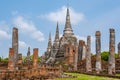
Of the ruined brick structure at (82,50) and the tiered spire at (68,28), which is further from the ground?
the tiered spire at (68,28)

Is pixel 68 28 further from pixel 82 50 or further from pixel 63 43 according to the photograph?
pixel 82 50

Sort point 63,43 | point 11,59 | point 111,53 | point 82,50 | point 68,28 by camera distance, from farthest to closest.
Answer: point 68,28 → point 63,43 → point 82,50 → point 111,53 → point 11,59

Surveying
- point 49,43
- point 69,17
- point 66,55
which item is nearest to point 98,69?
point 66,55

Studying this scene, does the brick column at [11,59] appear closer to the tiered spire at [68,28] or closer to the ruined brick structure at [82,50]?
the ruined brick structure at [82,50]

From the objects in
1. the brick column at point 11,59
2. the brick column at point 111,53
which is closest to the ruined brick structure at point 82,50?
the brick column at point 111,53

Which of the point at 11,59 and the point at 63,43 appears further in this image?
the point at 63,43

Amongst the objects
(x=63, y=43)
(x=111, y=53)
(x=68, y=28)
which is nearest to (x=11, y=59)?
(x=111, y=53)

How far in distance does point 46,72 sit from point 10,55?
4.41 metres

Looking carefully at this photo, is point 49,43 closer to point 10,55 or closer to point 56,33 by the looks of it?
point 56,33

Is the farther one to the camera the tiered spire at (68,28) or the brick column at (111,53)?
the tiered spire at (68,28)

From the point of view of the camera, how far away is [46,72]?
24703mm

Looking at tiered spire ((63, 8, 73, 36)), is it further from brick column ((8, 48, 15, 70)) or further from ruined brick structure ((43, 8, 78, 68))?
brick column ((8, 48, 15, 70))

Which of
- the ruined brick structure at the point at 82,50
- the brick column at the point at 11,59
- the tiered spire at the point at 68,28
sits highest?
the tiered spire at the point at 68,28

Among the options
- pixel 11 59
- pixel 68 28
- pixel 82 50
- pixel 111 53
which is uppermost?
pixel 68 28
